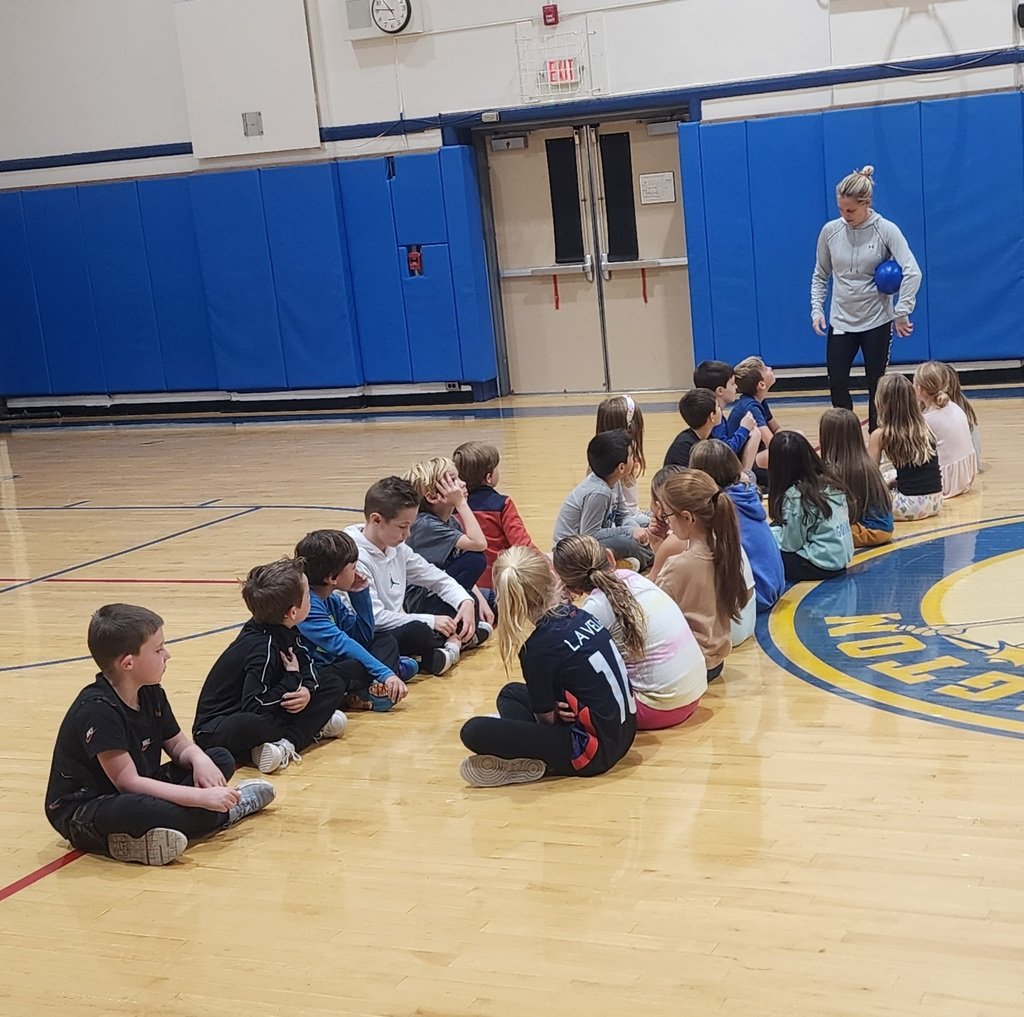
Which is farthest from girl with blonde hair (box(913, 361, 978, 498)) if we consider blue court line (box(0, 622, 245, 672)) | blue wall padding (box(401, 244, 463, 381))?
blue wall padding (box(401, 244, 463, 381))

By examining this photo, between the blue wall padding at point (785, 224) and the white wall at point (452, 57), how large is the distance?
241mm

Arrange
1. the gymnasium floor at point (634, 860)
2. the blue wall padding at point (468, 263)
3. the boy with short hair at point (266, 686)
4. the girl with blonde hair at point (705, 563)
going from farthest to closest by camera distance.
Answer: the blue wall padding at point (468, 263) < the girl with blonde hair at point (705, 563) < the boy with short hair at point (266, 686) < the gymnasium floor at point (634, 860)

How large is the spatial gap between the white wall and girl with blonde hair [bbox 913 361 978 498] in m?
4.86

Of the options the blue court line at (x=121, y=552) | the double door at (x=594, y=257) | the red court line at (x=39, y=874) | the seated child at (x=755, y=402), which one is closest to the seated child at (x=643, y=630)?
→ the red court line at (x=39, y=874)

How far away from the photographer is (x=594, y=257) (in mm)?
13148

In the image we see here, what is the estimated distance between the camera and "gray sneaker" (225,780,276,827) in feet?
13.4

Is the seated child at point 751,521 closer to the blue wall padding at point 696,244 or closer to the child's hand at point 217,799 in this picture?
the child's hand at point 217,799

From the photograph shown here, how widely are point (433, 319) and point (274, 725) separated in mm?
9334

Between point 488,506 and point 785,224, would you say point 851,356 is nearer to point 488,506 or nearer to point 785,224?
point 488,506

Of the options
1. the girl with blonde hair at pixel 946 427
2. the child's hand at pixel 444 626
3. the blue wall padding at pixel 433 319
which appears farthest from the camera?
the blue wall padding at pixel 433 319

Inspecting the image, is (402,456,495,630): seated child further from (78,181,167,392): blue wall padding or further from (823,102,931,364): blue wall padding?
(78,181,167,392): blue wall padding

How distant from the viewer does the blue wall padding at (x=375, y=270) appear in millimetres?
13422

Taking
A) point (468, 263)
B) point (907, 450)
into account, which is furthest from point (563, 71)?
point (907, 450)

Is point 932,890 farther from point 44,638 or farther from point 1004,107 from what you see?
point 1004,107
